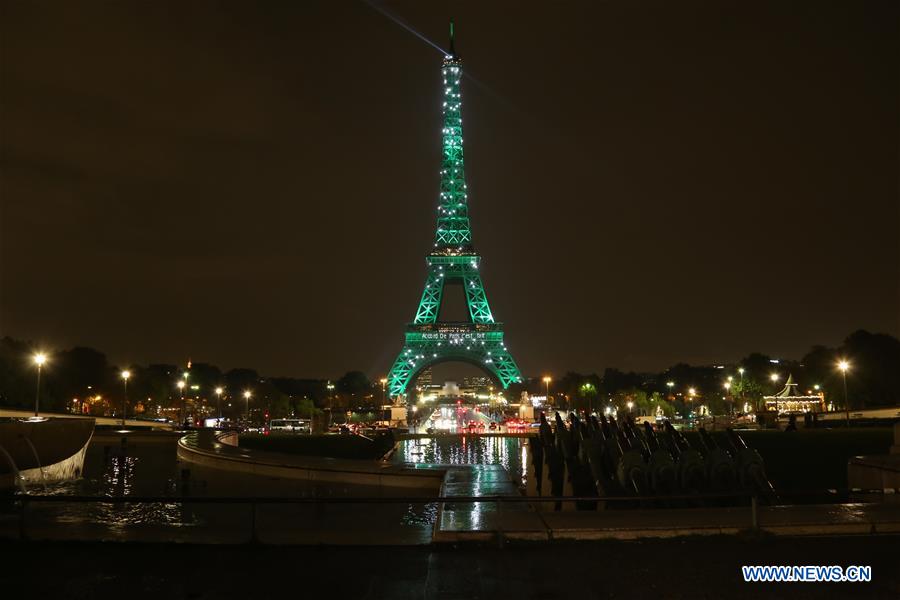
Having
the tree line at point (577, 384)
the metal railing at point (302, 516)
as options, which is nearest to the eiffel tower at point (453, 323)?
the tree line at point (577, 384)

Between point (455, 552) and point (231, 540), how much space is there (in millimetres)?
3100

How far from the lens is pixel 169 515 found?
1413 centimetres

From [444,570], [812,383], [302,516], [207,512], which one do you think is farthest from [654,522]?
[812,383]

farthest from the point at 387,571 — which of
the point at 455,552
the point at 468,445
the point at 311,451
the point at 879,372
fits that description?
the point at 879,372

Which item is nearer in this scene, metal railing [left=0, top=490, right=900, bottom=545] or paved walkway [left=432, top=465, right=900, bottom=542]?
paved walkway [left=432, top=465, right=900, bottom=542]

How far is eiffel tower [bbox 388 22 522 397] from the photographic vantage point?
393 ft

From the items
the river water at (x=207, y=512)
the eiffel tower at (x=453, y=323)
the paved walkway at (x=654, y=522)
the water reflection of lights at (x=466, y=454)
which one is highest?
the eiffel tower at (x=453, y=323)

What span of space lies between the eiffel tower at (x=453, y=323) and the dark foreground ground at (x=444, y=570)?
10380 centimetres

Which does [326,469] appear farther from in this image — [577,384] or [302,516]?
[577,384]

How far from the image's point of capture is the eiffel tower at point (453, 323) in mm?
119750

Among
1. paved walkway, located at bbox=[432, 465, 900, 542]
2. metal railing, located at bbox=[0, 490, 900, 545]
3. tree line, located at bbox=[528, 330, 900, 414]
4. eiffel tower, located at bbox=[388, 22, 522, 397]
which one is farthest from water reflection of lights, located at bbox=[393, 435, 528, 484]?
eiffel tower, located at bbox=[388, 22, 522, 397]

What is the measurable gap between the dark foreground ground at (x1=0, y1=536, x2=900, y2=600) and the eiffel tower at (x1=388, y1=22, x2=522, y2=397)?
341ft

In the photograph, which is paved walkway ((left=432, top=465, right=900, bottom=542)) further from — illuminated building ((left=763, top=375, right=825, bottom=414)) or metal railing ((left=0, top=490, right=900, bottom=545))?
illuminated building ((left=763, top=375, right=825, bottom=414))

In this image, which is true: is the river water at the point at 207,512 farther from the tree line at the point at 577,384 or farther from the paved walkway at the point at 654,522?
the tree line at the point at 577,384
